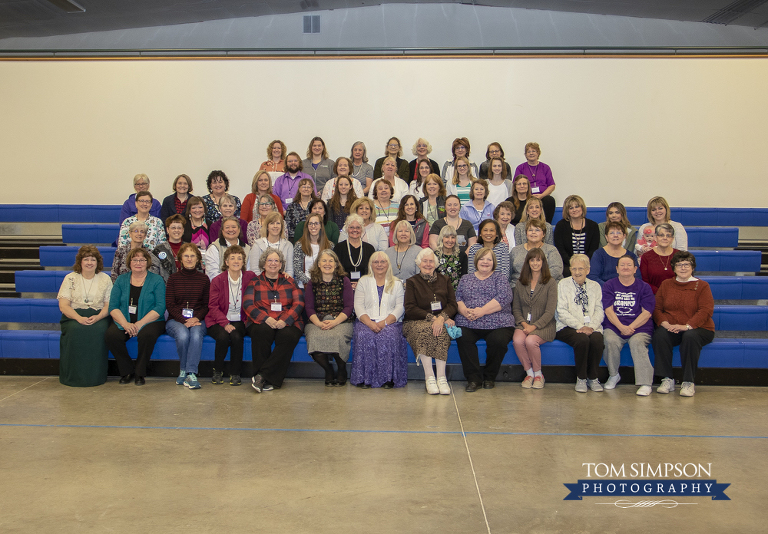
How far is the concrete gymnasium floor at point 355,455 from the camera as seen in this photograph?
8.45 ft

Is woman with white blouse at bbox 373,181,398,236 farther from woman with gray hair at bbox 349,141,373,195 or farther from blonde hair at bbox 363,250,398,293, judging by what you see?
blonde hair at bbox 363,250,398,293

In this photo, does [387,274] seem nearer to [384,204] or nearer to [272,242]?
[272,242]

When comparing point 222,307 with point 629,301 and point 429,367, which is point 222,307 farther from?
point 629,301

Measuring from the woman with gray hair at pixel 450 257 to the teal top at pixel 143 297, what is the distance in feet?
7.46

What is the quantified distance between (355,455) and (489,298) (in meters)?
2.00

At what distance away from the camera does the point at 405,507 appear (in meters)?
2.67

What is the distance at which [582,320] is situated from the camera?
469cm

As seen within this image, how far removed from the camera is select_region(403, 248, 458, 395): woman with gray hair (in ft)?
14.9

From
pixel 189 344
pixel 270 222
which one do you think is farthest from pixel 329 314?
pixel 189 344

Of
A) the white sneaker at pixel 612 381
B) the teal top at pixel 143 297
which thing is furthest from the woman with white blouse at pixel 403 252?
the teal top at pixel 143 297

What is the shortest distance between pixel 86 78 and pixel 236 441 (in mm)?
6579

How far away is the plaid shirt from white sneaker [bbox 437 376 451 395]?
1.18m

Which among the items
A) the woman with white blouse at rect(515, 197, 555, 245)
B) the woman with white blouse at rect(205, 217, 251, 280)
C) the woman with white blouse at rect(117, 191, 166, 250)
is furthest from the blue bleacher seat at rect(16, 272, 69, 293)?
the woman with white blouse at rect(515, 197, 555, 245)

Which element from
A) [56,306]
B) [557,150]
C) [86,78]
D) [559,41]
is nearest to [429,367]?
[56,306]
